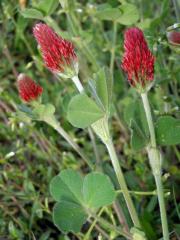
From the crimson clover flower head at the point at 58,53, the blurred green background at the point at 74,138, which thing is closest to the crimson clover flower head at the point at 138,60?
the crimson clover flower head at the point at 58,53

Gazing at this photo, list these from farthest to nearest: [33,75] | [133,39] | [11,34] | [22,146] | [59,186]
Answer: [11,34]
[33,75]
[22,146]
[59,186]
[133,39]

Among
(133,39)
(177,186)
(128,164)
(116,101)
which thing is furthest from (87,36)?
(133,39)

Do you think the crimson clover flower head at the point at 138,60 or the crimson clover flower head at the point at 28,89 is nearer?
the crimson clover flower head at the point at 138,60

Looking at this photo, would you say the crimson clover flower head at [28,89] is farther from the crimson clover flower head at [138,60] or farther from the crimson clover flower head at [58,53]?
the crimson clover flower head at [138,60]

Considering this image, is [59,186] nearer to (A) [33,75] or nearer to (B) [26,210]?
(B) [26,210]

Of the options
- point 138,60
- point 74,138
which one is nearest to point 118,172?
point 138,60

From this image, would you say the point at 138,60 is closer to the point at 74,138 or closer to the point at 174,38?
the point at 174,38
